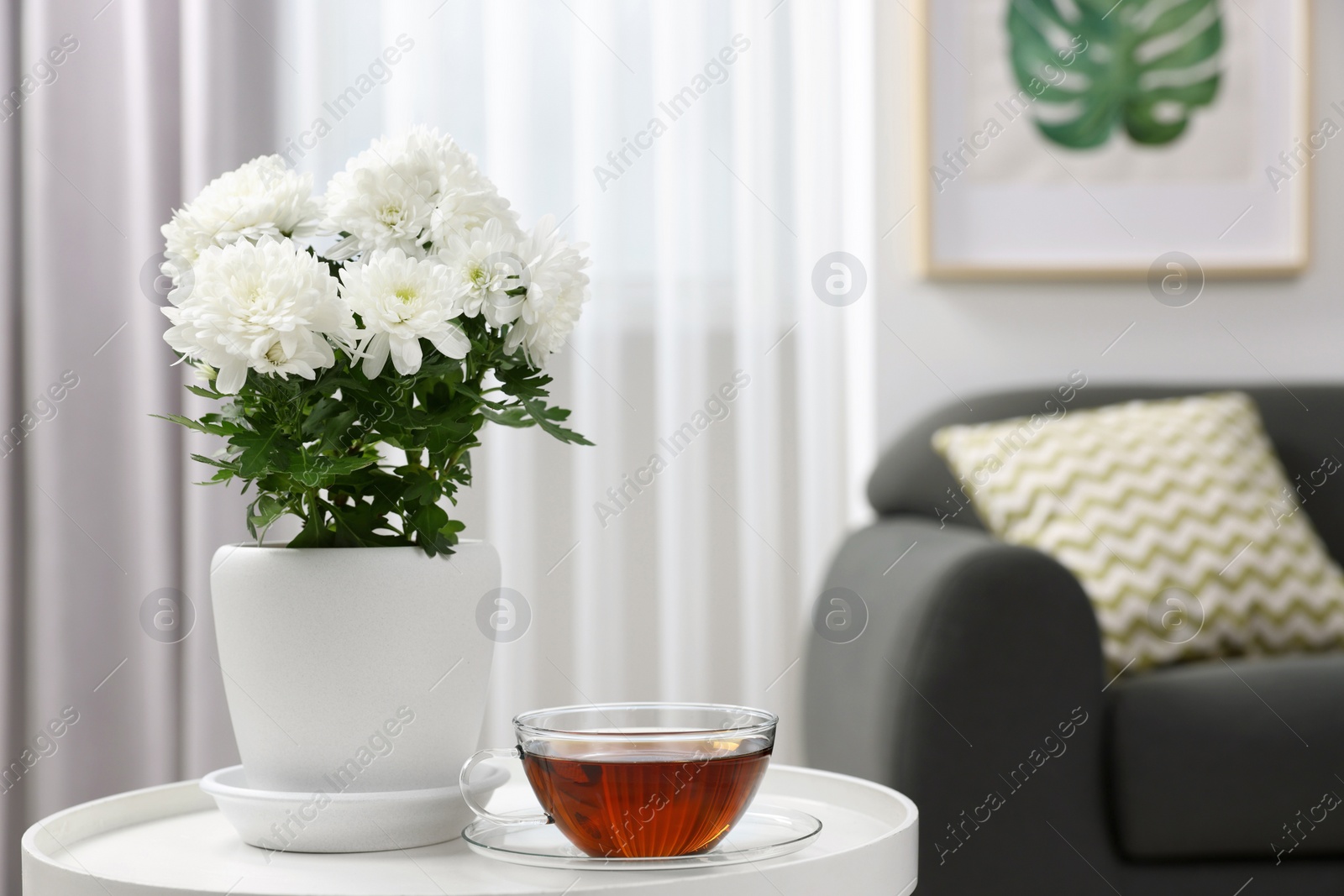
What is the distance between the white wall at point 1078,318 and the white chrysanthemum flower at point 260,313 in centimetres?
165

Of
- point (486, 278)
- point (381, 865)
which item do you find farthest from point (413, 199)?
point (381, 865)

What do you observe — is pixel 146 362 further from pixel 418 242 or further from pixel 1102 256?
pixel 1102 256

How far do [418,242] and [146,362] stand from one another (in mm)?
1359

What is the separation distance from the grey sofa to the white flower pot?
2.38 feet

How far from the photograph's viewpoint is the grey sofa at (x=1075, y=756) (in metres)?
1.33

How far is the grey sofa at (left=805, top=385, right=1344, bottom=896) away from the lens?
1334mm

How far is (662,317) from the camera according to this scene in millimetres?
2145

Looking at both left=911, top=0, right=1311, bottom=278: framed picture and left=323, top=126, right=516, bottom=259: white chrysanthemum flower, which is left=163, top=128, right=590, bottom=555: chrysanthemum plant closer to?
left=323, top=126, right=516, bottom=259: white chrysanthemum flower

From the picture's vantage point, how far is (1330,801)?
4.42 ft

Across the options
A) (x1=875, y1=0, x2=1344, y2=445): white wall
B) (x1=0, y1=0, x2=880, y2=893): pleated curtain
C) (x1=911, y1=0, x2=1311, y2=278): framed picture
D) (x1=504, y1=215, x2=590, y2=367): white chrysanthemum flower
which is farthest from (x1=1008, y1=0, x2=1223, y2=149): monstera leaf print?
(x1=504, y1=215, x2=590, y2=367): white chrysanthemum flower

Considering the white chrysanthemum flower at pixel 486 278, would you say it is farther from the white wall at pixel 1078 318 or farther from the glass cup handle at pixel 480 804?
the white wall at pixel 1078 318

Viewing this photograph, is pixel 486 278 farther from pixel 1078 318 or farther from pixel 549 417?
pixel 1078 318

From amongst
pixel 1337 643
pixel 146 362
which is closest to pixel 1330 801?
pixel 1337 643

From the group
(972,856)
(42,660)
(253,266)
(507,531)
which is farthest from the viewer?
(507,531)
